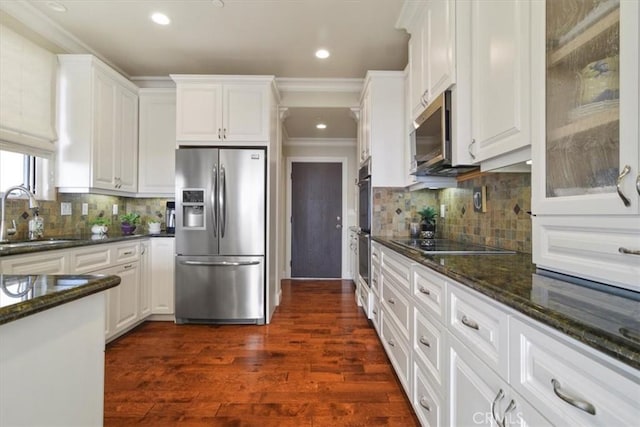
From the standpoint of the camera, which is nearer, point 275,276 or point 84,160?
point 84,160

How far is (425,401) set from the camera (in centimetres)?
145

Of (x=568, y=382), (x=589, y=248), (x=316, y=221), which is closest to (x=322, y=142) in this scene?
(x=316, y=221)

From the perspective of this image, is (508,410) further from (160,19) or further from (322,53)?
(160,19)

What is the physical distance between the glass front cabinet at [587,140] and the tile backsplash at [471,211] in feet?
2.38

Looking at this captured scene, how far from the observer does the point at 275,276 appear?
363 cm

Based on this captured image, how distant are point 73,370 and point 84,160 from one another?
250 cm

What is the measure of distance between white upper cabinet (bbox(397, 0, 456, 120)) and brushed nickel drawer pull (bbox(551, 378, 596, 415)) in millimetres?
1510

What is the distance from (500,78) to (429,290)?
0.97 metres

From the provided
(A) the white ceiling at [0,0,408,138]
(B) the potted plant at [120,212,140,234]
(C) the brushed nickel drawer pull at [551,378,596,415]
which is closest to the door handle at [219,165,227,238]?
(B) the potted plant at [120,212,140,234]

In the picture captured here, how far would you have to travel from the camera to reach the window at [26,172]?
2.45 metres

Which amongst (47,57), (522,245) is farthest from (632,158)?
(47,57)

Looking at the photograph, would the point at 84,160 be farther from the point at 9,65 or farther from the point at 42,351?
the point at 42,351

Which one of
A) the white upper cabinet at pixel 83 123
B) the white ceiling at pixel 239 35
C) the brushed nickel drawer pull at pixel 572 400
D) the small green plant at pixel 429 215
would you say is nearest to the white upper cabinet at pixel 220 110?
the white ceiling at pixel 239 35

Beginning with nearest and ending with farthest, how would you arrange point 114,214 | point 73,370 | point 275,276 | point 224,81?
1. point 73,370
2. point 224,81
3. point 114,214
4. point 275,276
